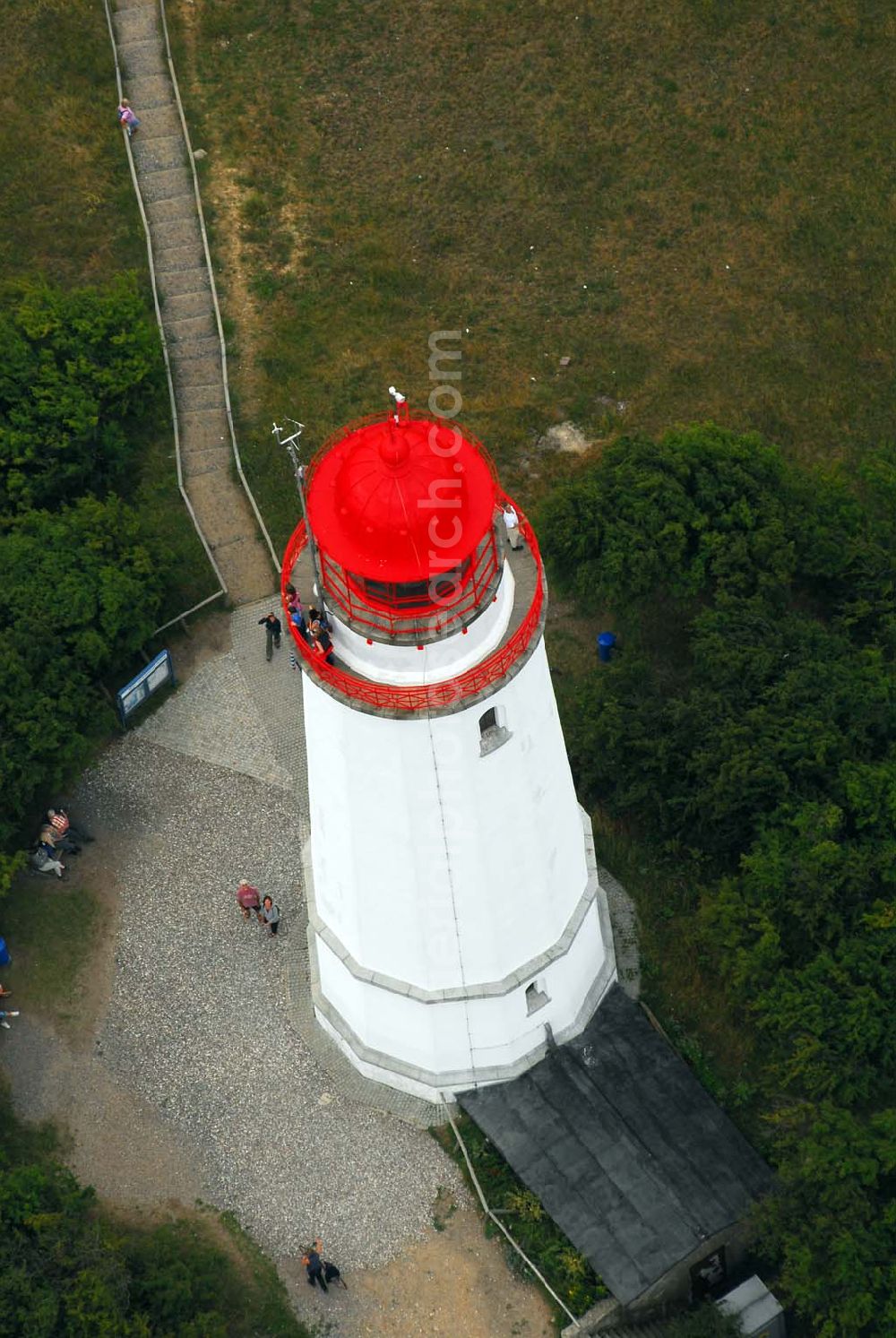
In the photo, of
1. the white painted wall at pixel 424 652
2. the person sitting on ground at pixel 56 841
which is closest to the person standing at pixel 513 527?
the white painted wall at pixel 424 652

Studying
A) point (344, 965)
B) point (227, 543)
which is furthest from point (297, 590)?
point (227, 543)

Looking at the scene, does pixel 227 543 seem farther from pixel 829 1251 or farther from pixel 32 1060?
Result: pixel 829 1251

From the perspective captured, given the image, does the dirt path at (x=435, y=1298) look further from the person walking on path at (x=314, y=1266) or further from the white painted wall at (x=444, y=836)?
the white painted wall at (x=444, y=836)

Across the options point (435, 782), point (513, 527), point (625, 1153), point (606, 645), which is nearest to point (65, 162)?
point (606, 645)

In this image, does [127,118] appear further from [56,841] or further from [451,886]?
[451,886]

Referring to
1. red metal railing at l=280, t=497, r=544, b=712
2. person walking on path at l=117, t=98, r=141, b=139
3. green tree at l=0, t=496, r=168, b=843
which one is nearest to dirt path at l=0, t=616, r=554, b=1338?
green tree at l=0, t=496, r=168, b=843
